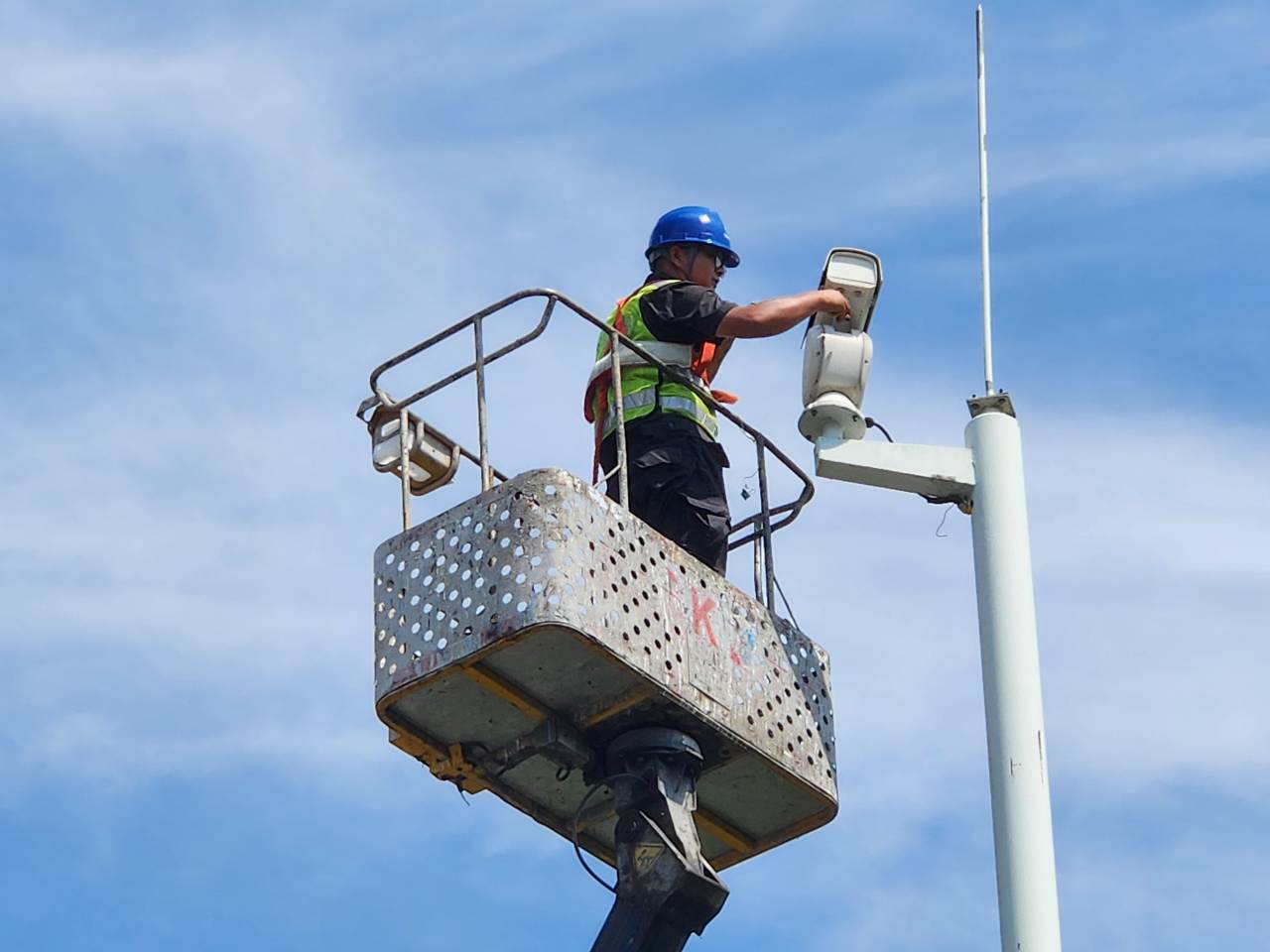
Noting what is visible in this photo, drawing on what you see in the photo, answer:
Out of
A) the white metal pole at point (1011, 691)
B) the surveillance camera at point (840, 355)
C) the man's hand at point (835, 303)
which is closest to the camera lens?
the white metal pole at point (1011, 691)

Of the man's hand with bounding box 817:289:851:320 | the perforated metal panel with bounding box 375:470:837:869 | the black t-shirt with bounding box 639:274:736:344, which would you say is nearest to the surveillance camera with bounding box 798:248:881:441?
the man's hand with bounding box 817:289:851:320

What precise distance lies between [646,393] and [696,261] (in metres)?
1.01

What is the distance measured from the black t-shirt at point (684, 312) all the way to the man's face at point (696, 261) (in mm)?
496

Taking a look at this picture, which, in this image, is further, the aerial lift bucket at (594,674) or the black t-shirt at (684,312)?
the black t-shirt at (684,312)

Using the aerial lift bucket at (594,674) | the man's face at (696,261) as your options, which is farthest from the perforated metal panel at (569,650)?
the man's face at (696,261)

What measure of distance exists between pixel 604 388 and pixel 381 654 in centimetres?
187

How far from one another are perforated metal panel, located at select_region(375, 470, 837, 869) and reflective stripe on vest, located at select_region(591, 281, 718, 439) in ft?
3.02

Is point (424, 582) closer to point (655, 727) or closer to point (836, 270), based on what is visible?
point (655, 727)

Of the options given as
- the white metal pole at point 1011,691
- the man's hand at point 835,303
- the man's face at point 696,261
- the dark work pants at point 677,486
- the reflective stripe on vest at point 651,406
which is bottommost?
the white metal pole at point 1011,691

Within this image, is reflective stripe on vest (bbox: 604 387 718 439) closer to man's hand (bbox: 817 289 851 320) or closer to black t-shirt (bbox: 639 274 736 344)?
black t-shirt (bbox: 639 274 736 344)


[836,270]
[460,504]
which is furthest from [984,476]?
[460,504]

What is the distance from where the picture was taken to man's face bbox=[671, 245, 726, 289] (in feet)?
40.4

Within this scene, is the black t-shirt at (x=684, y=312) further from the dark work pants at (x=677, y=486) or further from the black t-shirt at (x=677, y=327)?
the dark work pants at (x=677, y=486)

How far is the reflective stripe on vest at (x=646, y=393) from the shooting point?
1157 centimetres
